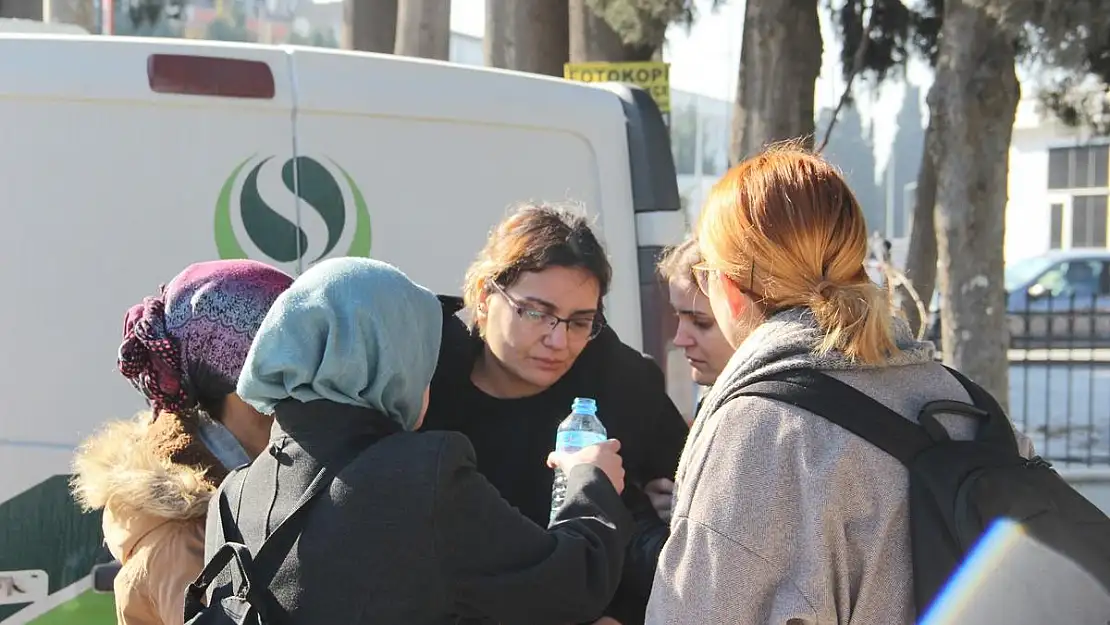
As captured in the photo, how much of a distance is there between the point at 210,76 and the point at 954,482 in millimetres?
2024

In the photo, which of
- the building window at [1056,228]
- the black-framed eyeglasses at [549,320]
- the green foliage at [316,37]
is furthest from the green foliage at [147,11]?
the building window at [1056,228]

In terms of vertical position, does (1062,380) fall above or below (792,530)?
below

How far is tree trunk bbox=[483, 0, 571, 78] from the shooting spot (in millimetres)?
8672

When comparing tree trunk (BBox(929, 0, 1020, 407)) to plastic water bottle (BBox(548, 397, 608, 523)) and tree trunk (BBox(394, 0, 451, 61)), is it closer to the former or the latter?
tree trunk (BBox(394, 0, 451, 61))

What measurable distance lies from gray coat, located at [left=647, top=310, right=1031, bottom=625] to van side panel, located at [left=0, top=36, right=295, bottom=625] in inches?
62.5

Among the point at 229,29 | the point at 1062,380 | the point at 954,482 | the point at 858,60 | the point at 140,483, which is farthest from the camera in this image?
the point at 229,29

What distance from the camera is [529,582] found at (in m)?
1.76

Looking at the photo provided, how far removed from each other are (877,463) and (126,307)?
1803mm

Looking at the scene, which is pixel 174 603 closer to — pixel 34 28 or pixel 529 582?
pixel 529 582

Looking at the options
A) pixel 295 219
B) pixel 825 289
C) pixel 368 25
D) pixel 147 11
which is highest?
pixel 147 11

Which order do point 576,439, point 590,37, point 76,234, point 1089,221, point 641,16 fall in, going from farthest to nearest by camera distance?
point 1089,221
point 590,37
point 641,16
point 76,234
point 576,439

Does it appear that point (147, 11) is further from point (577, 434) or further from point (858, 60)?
point (577, 434)

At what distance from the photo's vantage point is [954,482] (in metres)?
1.64

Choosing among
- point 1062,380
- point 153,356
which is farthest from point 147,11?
point 1062,380
